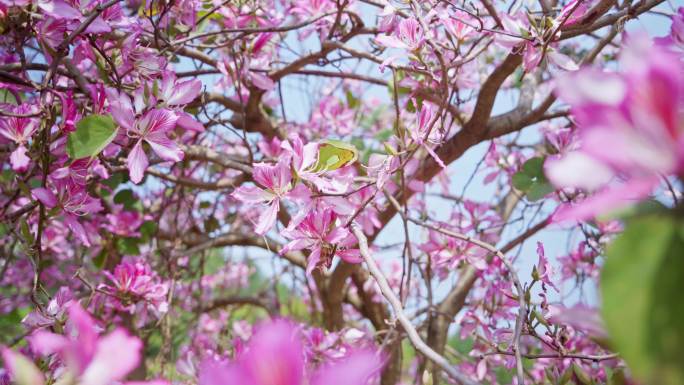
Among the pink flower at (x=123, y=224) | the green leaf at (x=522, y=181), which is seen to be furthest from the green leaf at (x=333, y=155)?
the pink flower at (x=123, y=224)

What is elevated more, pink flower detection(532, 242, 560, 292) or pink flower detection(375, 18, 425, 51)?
pink flower detection(375, 18, 425, 51)

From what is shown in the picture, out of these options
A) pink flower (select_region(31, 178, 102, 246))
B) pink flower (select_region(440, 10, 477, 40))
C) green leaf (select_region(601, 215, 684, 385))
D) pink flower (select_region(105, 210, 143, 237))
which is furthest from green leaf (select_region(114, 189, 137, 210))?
green leaf (select_region(601, 215, 684, 385))

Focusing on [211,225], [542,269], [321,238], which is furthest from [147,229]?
[542,269]

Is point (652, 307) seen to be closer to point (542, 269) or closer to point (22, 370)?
point (22, 370)

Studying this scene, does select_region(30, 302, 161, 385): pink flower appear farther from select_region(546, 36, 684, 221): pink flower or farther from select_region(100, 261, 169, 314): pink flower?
select_region(100, 261, 169, 314): pink flower

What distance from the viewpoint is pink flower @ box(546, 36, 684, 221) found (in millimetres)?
247

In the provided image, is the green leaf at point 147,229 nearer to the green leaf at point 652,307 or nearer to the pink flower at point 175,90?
the pink flower at point 175,90

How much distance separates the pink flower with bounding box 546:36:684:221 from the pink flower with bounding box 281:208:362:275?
0.56 metres

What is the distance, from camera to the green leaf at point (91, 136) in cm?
78

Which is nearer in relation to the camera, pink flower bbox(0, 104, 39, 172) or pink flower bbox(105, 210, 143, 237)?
pink flower bbox(0, 104, 39, 172)

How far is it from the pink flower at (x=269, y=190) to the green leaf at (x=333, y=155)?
0.18 ft

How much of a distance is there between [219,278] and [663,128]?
340cm

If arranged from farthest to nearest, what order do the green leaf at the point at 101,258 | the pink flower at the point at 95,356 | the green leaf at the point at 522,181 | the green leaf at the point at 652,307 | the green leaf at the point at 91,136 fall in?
the green leaf at the point at 101,258 → the green leaf at the point at 522,181 → the green leaf at the point at 91,136 → the pink flower at the point at 95,356 → the green leaf at the point at 652,307

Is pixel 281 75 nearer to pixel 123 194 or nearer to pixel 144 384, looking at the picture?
pixel 123 194
